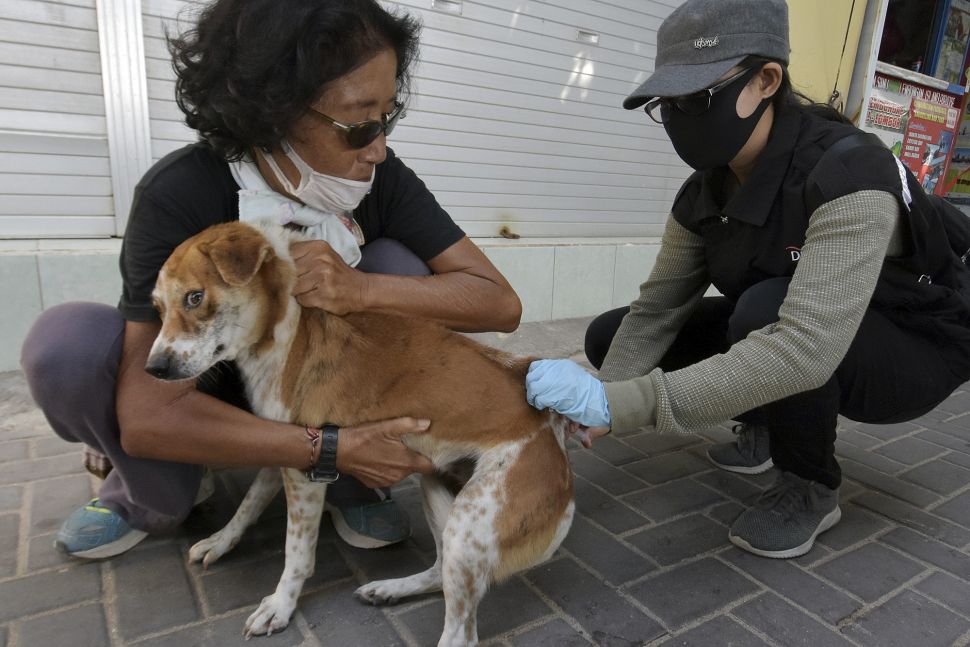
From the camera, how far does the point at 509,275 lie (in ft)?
16.9

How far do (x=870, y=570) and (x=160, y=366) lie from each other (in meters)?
2.56

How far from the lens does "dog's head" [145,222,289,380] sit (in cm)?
181

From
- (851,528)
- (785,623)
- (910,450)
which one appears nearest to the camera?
(785,623)

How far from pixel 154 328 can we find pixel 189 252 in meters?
0.32

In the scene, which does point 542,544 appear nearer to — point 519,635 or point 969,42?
point 519,635

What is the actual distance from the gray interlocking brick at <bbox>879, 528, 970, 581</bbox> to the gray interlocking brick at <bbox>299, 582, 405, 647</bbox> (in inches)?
80.2

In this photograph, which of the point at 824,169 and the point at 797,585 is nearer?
the point at 824,169

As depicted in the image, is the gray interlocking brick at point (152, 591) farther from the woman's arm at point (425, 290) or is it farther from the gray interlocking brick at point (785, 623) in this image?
the gray interlocking brick at point (785, 623)

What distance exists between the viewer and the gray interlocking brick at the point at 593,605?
206 cm

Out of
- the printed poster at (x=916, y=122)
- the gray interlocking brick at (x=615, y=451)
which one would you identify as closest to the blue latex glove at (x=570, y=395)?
the gray interlocking brick at (x=615, y=451)

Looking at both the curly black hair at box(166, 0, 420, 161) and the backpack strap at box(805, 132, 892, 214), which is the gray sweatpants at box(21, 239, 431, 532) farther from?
the backpack strap at box(805, 132, 892, 214)

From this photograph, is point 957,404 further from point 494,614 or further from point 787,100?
point 494,614

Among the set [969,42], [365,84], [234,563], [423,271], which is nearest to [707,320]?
[423,271]

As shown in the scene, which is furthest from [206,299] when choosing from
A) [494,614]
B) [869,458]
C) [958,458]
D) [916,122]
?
[916,122]
